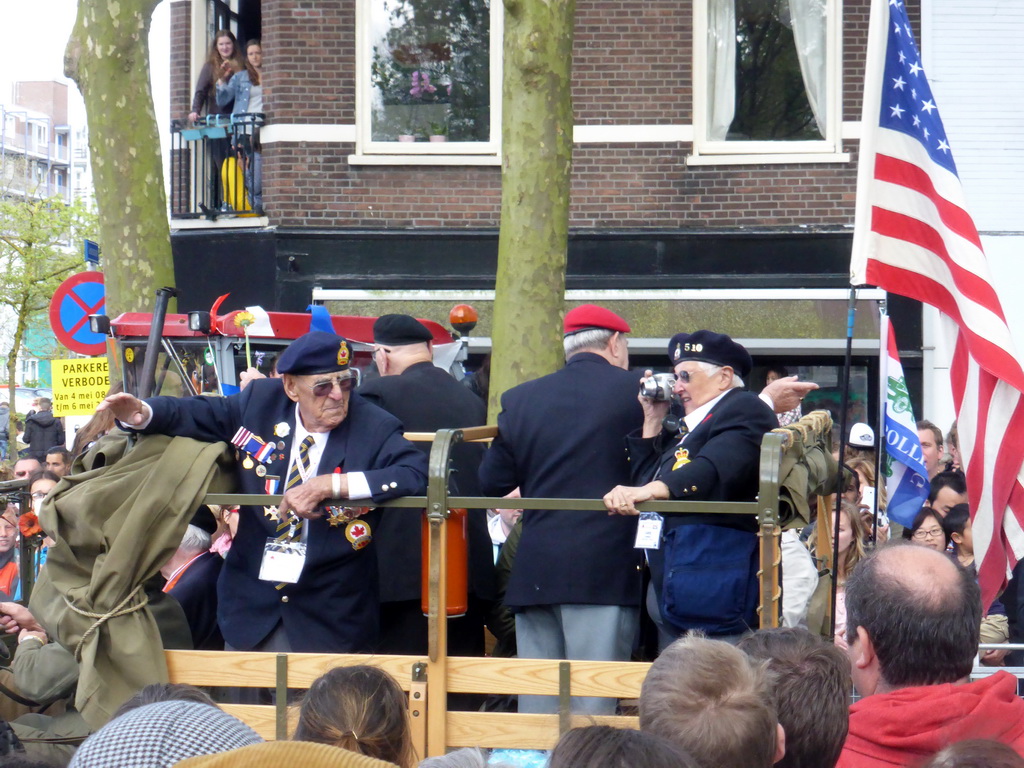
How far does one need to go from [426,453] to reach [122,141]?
15.8 ft

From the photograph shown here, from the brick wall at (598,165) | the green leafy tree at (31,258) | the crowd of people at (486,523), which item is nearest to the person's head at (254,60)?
the brick wall at (598,165)

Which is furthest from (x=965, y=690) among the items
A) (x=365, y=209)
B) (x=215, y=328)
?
(x=365, y=209)

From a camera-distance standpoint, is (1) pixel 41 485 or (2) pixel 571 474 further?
(1) pixel 41 485

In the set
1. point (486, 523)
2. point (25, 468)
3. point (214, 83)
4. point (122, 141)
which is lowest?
point (25, 468)

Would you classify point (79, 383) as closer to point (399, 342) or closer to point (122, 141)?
point (122, 141)

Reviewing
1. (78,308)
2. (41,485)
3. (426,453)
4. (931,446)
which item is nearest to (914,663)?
(426,453)

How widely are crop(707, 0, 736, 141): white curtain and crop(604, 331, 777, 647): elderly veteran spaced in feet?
28.9

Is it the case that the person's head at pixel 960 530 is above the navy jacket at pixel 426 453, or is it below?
below

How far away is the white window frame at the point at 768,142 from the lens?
12.7m

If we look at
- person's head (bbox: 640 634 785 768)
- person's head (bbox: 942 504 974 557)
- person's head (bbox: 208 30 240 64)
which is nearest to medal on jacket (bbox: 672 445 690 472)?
person's head (bbox: 640 634 785 768)

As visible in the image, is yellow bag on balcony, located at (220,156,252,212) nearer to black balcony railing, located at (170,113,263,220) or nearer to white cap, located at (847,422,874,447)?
black balcony railing, located at (170,113,263,220)

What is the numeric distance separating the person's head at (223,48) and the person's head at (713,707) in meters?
12.2

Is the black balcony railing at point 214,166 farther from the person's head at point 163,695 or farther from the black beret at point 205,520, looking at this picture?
the person's head at point 163,695

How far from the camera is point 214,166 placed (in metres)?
13.5
